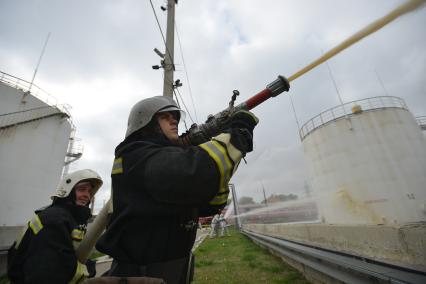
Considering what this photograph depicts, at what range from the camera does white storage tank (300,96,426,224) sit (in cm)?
966

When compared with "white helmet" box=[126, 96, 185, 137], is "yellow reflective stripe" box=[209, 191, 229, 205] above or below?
below

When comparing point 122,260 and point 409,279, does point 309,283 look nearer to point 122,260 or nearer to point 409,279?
point 409,279

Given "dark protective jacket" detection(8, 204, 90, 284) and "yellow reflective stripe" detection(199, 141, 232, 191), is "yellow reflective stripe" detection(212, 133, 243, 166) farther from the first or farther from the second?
"dark protective jacket" detection(8, 204, 90, 284)

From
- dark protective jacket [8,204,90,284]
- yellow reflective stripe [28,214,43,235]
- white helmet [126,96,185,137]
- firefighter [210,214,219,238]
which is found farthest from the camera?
firefighter [210,214,219,238]

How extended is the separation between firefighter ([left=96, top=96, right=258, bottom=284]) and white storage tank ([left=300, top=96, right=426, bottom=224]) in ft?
37.9

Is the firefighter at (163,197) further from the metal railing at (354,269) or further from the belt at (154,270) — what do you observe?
the metal railing at (354,269)

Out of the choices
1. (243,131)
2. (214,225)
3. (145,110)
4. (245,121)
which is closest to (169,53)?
(145,110)

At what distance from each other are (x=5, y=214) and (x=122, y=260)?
12203 millimetres

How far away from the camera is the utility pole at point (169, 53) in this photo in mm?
4953

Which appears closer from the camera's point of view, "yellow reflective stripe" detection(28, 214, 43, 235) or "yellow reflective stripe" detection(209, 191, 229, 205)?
"yellow reflective stripe" detection(209, 191, 229, 205)

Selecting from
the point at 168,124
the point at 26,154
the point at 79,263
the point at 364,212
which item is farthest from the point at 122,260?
the point at 26,154

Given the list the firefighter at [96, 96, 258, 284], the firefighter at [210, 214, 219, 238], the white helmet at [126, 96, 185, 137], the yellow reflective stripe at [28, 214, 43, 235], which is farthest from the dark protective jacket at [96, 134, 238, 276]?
the firefighter at [210, 214, 219, 238]

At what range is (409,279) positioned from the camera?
1.63m

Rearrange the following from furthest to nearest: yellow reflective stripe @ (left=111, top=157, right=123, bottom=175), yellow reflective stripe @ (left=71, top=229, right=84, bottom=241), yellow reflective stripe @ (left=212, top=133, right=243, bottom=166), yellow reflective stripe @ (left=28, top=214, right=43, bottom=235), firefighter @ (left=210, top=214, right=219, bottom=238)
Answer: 1. firefighter @ (left=210, top=214, right=219, bottom=238)
2. yellow reflective stripe @ (left=71, top=229, right=84, bottom=241)
3. yellow reflective stripe @ (left=28, top=214, right=43, bottom=235)
4. yellow reflective stripe @ (left=111, top=157, right=123, bottom=175)
5. yellow reflective stripe @ (left=212, top=133, right=243, bottom=166)
